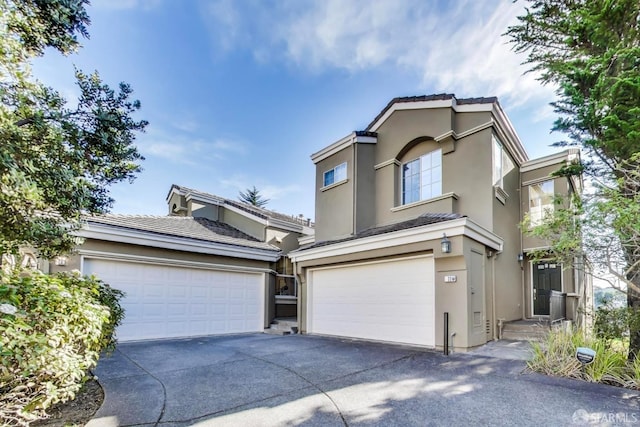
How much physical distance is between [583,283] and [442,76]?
8263 millimetres

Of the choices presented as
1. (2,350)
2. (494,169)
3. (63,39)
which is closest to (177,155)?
(63,39)

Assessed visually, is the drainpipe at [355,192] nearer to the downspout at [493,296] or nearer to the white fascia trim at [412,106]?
the white fascia trim at [412,106]

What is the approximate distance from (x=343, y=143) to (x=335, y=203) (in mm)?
2351

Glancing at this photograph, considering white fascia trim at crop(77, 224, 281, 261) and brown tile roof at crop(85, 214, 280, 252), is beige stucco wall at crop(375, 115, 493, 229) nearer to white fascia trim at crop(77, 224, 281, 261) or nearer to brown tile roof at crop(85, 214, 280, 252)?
white fascia trim at crop(77, 224, 281, 261)

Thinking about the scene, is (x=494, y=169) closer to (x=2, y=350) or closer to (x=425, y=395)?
(x=425, y=395)

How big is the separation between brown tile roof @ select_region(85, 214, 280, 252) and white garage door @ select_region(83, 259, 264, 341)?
1.07m

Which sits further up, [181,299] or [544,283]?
[544,283]

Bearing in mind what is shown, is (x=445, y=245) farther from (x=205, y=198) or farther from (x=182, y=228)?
(x=205, y=198)

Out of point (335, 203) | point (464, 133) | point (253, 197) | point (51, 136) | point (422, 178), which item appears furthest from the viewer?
point (253, 197)

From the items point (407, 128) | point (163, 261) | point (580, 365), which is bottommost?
point (580, 365)

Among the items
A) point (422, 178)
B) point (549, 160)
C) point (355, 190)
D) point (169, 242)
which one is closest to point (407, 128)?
point (422, 178)

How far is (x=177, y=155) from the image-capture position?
17453 millimetres

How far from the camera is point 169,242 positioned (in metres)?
10.3

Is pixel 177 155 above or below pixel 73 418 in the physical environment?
above
